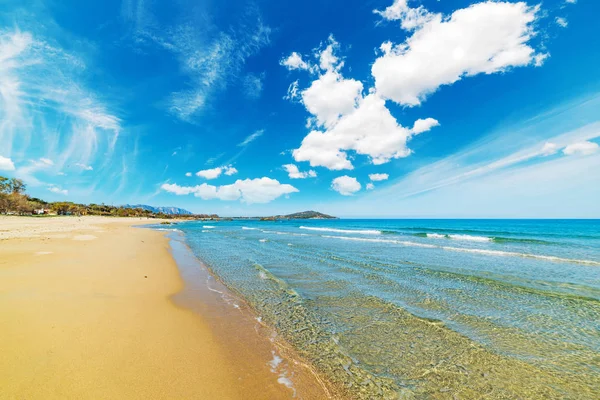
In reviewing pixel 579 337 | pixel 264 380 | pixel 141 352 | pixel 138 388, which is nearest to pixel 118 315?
pixel 141 352

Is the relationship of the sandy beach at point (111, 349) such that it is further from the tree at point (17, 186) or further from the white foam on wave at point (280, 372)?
the tree at point (17, 186)

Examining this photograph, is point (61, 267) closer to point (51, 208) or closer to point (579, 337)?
point (579, 337)

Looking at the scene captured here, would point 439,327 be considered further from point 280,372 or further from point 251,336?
point 251,336

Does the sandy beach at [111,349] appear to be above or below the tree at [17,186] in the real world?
below

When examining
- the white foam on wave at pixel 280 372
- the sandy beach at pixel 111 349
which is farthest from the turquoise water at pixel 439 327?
the sandy beach at pixel 111 349

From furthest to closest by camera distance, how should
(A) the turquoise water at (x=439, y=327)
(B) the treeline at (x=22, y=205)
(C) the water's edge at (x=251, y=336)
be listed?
(B) the treeline at (x=22, y=205)
(A) the turquoise water at (x=439, y=327)
(C) the water's edge at (x=251, y=336)

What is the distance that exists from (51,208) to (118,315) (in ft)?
503

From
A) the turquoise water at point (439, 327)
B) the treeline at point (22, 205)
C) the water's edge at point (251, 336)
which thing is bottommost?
the turquoise water at point (439, 327)

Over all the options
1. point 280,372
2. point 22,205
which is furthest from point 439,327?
point 22,205

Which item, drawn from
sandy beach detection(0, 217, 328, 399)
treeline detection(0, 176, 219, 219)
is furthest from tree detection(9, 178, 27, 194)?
sandy beach detection(0, 217, 328, 399)

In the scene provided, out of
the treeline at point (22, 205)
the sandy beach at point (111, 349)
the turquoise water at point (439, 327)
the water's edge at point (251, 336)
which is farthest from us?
the treeline at point (22, 205)

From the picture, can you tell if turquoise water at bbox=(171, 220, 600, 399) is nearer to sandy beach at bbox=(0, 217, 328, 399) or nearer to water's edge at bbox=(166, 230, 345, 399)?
water's edge at bbox=(166, 230, 345, 399)

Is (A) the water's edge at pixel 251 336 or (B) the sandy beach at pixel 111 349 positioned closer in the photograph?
(B) the sandy beach at pixel 111 349

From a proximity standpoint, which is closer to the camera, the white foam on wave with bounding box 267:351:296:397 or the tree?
the white foam on wave with bounding box 267:351:296:397
